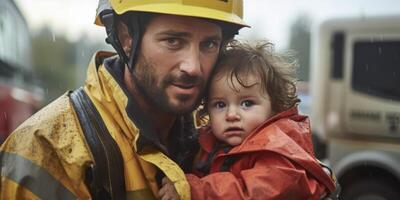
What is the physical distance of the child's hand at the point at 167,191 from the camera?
174cm

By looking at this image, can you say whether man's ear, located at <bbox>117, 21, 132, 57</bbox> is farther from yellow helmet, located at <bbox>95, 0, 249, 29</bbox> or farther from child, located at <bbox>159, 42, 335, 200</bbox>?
child, located at <bbox>159, 42, 335, 200</bbox>

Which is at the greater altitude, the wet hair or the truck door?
the wet hair

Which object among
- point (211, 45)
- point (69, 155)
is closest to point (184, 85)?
point (211, 45)

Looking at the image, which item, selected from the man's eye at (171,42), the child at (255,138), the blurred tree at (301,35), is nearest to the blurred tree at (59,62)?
the blurred tree at (301,35)

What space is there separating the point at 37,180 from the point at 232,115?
63 centimetres

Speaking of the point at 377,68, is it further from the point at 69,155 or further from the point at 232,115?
the point at 69,155

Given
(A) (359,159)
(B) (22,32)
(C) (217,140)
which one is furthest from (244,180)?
(B) (22,32)

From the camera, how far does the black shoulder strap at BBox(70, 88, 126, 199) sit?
167 cm

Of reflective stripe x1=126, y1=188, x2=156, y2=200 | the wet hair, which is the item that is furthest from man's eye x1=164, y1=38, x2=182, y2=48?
reflective stripe x1=126, y1=188, x2=156, y2=200

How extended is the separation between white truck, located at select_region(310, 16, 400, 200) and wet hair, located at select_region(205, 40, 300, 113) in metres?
4.41

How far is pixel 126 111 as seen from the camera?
1.79 meters

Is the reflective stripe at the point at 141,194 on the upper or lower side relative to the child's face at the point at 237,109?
lower

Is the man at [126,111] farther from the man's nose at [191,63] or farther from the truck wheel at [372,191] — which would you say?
the truck wheel at [372,191]

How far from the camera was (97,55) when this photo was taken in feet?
6.80
